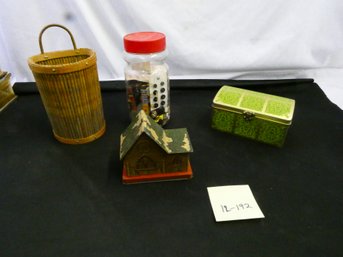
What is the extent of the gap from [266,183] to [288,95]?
0.51 meters

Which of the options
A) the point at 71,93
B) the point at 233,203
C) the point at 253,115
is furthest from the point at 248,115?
the point at 71,93

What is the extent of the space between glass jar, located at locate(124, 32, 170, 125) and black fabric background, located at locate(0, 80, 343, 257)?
0.31 ft

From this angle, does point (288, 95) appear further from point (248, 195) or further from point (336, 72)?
point (248, 195)

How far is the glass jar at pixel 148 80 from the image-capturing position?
0.69 m

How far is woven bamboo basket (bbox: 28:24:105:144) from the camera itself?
63 centimetres

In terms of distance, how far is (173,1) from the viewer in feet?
3.05

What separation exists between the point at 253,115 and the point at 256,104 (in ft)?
0.14

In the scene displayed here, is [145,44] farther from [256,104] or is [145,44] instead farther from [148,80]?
[256,104]

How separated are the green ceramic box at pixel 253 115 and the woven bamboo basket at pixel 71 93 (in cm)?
33

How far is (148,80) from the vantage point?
709 mm

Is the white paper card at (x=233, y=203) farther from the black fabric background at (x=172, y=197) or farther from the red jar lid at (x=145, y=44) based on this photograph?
the red jar lid at (x=145, y=44)

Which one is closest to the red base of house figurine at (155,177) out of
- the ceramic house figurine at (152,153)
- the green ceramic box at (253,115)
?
the ceramic house figurine at (152,153)

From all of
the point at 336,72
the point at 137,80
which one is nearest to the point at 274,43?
the point at 336,72

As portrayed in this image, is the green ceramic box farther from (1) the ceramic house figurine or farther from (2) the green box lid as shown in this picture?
(1) the ceramic house figurine
